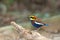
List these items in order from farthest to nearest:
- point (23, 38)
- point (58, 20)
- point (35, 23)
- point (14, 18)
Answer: point (14, 18) < point (58, 20) < point (35, 23) < point (23, 38)

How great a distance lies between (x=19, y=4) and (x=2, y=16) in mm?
1359

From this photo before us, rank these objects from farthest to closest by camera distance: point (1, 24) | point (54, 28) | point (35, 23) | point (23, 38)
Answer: point (1, 24), point (54, 28), point (35, 23), point (23, 38)

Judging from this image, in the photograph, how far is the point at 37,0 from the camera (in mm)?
10398

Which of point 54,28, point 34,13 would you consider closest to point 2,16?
point 34,13

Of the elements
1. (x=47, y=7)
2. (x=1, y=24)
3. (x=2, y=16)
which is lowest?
(x=1, y=24)

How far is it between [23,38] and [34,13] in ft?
17.0

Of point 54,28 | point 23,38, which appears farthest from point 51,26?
point 23,38

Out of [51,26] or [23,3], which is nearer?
[51,26]

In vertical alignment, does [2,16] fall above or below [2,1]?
below

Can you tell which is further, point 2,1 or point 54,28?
point 2,1

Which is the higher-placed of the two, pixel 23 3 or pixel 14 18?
pixel 23 3

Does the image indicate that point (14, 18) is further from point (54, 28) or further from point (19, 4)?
point (54, 28)

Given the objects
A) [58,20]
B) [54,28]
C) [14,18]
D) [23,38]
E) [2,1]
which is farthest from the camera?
[2,1]

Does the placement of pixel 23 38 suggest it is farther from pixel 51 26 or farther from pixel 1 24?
pixel 1 24
